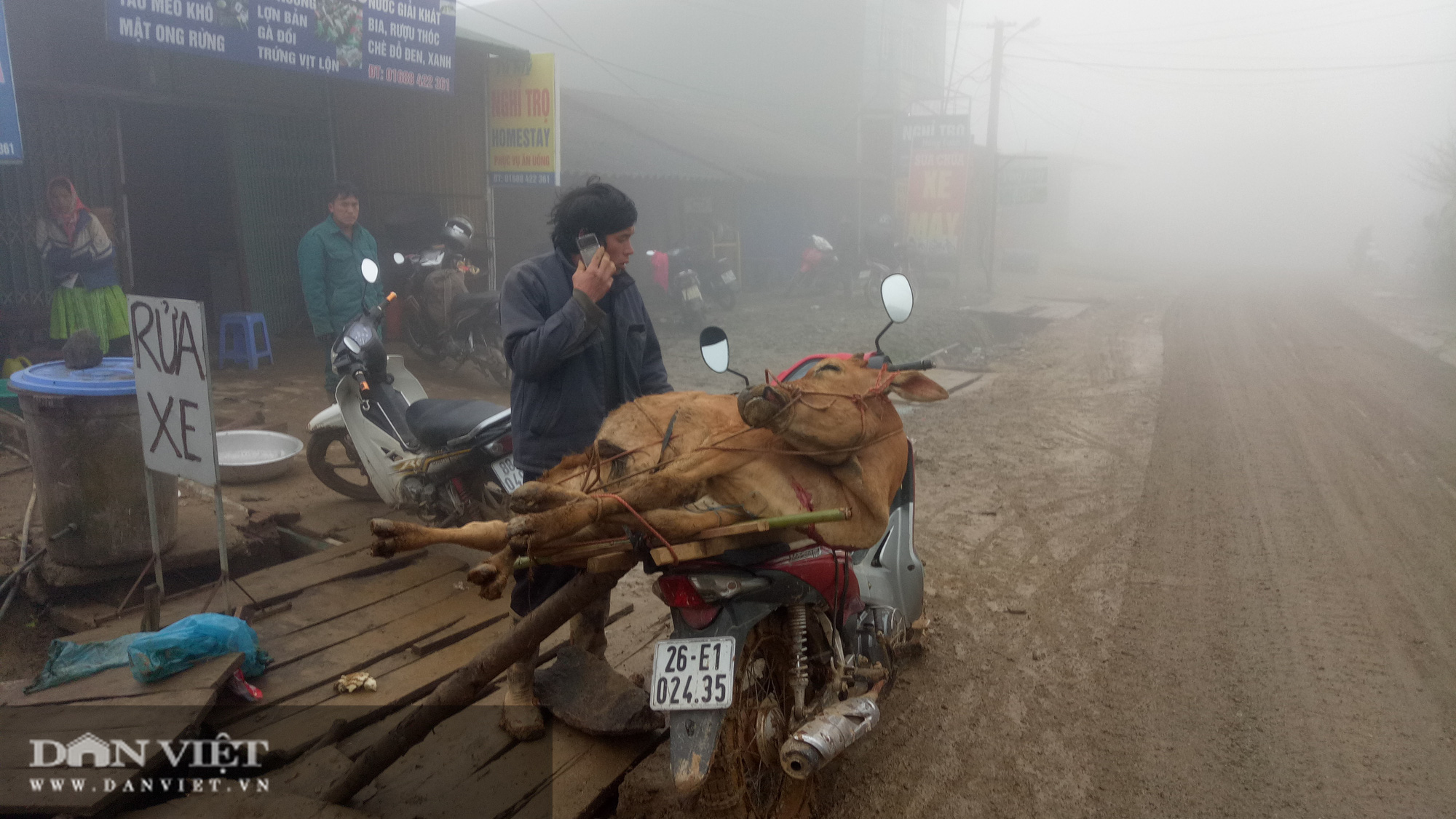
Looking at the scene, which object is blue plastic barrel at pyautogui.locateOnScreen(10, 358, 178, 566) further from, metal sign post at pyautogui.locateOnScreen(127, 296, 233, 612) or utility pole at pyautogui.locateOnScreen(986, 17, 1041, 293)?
utility pole at pyautogui.locateOnScreen(986, 17, 1041, 293)

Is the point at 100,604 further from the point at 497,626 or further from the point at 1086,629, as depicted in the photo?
the point at 1086,629

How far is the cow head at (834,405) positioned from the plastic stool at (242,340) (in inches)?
316

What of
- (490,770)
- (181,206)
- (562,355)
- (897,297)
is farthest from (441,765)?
(181,206)

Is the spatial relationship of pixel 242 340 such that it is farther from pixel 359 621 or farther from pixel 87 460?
pixel 359 621

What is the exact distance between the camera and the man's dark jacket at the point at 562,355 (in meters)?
2.73

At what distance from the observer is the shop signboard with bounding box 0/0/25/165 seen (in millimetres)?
5738

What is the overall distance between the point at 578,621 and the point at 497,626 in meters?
0.79

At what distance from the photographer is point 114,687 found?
9.22 ft

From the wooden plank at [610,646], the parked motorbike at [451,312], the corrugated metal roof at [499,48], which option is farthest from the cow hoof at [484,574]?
the corrugated metal roof at [499,48]

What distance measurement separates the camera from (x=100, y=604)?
3824mm

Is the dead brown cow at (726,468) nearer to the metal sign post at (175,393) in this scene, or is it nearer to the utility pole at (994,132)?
the metal sign post at (175,393)

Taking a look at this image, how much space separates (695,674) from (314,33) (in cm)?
745

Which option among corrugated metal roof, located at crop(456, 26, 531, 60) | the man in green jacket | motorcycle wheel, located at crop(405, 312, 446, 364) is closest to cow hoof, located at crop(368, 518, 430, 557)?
the man in green jacket

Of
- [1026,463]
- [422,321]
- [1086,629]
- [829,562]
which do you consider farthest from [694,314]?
[829,562]
